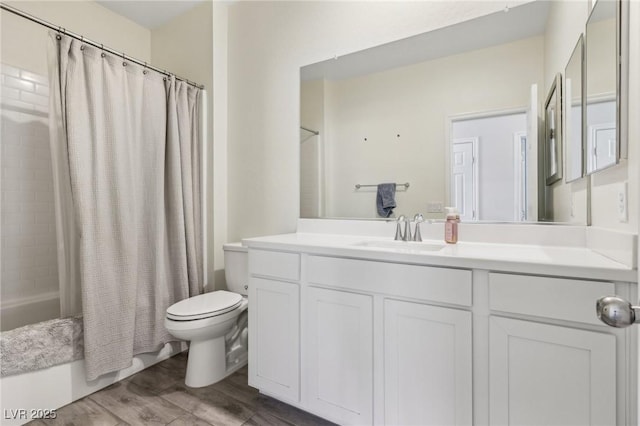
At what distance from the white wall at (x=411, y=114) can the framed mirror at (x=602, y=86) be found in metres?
0.34

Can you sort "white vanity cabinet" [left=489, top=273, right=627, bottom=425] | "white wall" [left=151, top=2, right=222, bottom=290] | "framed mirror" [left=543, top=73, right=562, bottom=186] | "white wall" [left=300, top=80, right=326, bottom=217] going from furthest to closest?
1. "white wall" [left=151, top=2, right=222, bottom=290]
2. "white wall" [left=300, top=80, right=326, bottom=217]
3. "framed mirror" [left=543, top=73, right=562, bottom=186]
4. "white vanity cabinet" [left=489, top=273, right=627, bottom=425]

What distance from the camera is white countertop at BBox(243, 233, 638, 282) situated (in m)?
0.96

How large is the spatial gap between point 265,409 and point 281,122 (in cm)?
173

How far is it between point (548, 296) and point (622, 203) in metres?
0.36

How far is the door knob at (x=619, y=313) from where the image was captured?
1.72 ft

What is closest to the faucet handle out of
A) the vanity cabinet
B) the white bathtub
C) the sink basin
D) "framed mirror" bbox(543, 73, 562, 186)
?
the sink basin

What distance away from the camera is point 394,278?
1.28 m

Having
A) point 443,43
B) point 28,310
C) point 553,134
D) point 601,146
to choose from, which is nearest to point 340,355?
point 601,146

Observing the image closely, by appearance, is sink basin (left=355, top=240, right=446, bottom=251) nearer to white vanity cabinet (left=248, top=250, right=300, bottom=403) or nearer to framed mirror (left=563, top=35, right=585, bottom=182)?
white vanity cabinet (left=248, top=250, right=300, bottom=403)

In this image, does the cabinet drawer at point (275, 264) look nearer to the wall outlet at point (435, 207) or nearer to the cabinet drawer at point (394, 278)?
the cabinet drawer at point (394, 278)

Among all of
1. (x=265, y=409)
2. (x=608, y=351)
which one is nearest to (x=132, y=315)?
(x=265, y=409)

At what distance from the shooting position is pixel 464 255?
3.87 ft

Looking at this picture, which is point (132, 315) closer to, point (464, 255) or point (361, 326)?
point (361, 326)

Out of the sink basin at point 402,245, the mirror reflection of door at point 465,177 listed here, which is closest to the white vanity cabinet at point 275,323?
the sink basin at point 402,245
